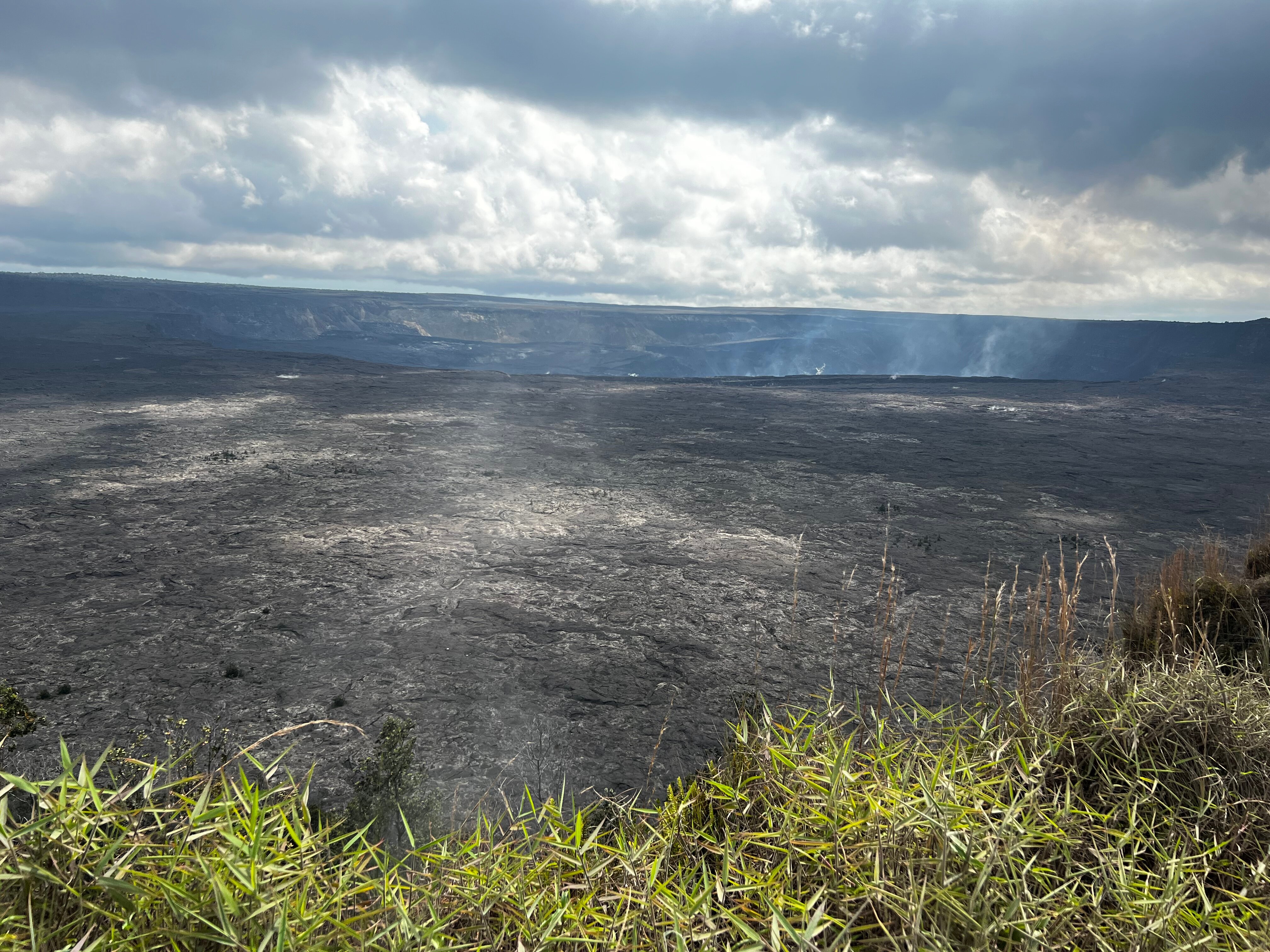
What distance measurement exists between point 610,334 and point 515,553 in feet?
262

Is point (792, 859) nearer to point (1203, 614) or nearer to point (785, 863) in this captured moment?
point (785, 863)

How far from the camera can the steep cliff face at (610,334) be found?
4825 centimetres

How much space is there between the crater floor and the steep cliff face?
987 inches

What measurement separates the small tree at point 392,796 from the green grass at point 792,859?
48.0 inches

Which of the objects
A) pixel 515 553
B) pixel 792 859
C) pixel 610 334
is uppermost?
pixel 792 859

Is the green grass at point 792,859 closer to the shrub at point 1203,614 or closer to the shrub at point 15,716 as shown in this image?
the shrub at point 1203,614

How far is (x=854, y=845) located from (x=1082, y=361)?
66.4 meters

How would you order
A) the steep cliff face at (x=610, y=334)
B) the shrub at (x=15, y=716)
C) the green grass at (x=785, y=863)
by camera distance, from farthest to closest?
the steep cliff face at (x=610, y=334)
the shrub at (x=15, y=716)
the green grass at (x=785, y=863)

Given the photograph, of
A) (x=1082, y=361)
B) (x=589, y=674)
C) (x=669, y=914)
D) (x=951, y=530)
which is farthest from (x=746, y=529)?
(x=1082, y=361)

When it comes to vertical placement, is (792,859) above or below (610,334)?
above

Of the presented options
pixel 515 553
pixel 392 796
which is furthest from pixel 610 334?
pixel 392 796

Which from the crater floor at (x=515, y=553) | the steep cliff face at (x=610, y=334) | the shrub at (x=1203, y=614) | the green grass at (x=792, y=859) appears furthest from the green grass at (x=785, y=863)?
the steep cliff face at (x=610, y=334)

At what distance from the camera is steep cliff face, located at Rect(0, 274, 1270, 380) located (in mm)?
48250

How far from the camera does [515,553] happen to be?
7.55 meters
